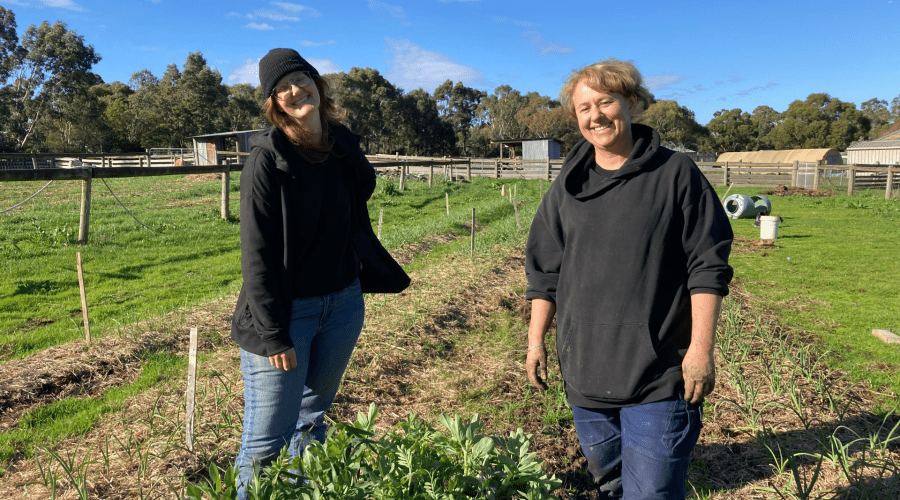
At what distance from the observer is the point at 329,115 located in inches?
88.1

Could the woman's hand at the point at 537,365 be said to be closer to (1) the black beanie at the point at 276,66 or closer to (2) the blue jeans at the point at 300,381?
(2) the blue jeans at the point at 300,381

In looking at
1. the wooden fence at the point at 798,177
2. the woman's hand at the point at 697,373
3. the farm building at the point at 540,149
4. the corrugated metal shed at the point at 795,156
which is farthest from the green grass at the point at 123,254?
the corrugated metal shed at the point at 795,156

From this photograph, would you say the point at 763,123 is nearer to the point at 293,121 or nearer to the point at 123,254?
the point at 123,254

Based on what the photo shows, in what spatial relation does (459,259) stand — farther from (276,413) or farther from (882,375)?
(276,413)

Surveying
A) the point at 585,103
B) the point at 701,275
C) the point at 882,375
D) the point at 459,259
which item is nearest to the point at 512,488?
the point at 701,275

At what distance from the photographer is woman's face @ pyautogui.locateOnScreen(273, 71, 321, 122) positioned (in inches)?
80.0

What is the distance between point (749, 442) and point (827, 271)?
6.32m

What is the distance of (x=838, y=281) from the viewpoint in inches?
301

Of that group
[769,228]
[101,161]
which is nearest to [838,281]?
[769,228]

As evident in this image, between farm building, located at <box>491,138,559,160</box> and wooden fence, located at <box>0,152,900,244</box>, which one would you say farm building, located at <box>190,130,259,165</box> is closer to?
wooden fence, located at <box>0,152,900,244</box>

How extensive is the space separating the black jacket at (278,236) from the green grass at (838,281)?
4.36 meters

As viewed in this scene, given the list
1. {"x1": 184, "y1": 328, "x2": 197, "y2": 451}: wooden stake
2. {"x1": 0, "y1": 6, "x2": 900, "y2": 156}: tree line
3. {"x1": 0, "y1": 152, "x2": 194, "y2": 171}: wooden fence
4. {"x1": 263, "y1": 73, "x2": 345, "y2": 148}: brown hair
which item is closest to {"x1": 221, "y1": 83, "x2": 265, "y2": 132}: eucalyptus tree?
{"x1": 0, "y1": 6, "x2": 900, "y2": 156}: tree line

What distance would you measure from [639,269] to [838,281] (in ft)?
24.8

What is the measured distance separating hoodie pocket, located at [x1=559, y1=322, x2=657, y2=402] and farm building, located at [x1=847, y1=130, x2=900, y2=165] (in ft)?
157
